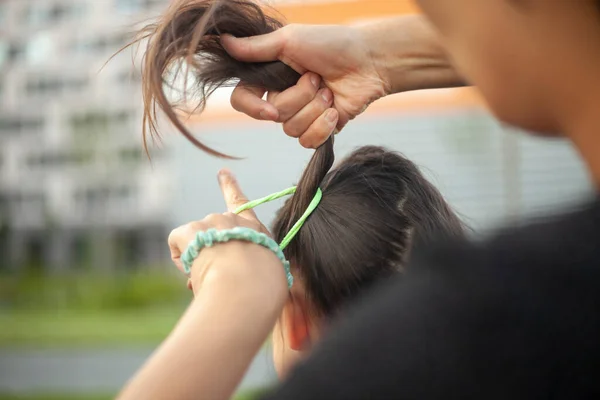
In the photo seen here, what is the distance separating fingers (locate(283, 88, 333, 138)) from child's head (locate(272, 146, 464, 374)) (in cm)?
14

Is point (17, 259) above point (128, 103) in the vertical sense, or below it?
below

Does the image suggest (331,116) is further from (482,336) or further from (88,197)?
(88,197)

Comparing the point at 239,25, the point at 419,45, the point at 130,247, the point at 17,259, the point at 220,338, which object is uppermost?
the point at 239,25

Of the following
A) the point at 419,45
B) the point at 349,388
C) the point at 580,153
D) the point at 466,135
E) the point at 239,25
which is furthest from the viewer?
the point at 466,135

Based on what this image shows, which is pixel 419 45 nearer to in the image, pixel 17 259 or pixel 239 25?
pixel 239 25

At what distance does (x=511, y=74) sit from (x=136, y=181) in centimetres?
4213

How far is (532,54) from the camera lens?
2.12 ft

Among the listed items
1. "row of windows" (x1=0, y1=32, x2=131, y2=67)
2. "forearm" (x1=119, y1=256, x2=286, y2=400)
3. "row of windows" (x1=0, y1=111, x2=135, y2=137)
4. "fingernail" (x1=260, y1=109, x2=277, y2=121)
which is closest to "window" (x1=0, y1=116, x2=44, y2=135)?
"row of windows" (x1=0, y1=111, x2=135, y2=137)

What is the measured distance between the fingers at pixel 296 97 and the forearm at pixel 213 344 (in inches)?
20.4

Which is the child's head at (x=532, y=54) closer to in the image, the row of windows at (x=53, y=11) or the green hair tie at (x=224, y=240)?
the green hair tie at (x=224, y=240)

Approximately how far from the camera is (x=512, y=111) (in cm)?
68

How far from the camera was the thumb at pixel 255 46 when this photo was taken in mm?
1457

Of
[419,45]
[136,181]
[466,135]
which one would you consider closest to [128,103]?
[136,181]

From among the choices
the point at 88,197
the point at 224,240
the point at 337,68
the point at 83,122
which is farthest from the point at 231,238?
the point at 88,197
